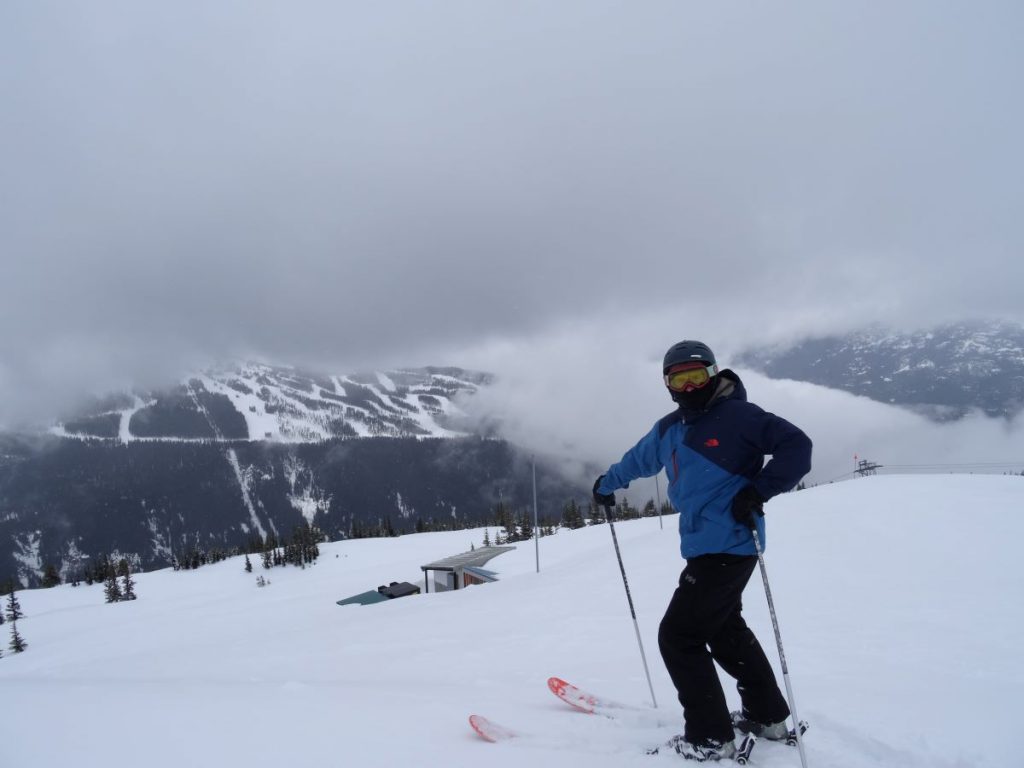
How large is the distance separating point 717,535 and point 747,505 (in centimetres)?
37

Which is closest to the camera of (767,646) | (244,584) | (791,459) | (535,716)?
(791,459)

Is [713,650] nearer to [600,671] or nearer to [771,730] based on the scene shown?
[771,730]

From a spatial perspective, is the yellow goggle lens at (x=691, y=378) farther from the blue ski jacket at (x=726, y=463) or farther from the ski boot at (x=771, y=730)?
the ski boot at (x=771, y=730)

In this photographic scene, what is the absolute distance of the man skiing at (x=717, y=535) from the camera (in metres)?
3.48

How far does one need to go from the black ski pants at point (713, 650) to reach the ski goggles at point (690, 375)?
130 cm

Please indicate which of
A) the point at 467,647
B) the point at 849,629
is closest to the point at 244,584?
the point at 467,647

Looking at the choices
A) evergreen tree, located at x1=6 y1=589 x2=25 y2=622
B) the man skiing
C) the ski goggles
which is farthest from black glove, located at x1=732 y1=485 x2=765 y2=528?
evergreen tree, located at x1=6 y1=589 x2=25 y2=622

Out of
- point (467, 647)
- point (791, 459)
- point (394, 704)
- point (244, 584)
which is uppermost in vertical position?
point (791, 459)

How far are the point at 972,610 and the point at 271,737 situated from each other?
34.2 ft

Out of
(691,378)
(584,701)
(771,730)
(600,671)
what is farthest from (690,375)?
(600,671)

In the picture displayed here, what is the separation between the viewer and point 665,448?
13.8 feet

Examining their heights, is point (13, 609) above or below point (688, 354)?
below

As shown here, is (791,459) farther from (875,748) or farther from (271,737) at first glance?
(271,737)

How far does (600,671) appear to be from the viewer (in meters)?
6.52
